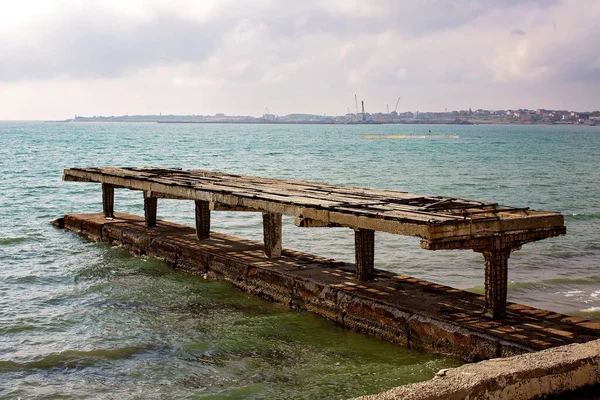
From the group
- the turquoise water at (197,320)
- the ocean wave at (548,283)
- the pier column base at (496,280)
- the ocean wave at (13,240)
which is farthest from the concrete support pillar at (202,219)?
the pier column base at (496,280)

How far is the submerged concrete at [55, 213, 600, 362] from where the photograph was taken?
9461 millimetres

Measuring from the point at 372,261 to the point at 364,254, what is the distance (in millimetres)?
292

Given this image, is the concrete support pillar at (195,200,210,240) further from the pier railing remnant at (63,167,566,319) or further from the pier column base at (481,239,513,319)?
the pier column base at (481,239,513,319)

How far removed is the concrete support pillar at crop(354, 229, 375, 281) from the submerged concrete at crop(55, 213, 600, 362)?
5.9 inches

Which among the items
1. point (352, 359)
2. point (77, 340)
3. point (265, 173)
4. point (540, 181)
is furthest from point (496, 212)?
point (265, 173)

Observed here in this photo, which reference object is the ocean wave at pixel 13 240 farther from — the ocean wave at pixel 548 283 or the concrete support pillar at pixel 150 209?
the ocean wave at pixel 548 283

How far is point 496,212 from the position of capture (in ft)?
36.1

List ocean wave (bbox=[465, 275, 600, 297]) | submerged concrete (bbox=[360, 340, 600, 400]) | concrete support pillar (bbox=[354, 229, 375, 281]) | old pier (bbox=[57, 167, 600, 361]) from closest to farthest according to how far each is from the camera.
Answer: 1. submerged concrete (bbox=[360, 340, 600, 400])
2. old pier (bbox=[57, 167, 600, 361])
3. concrete support pillar (bbox=[354, 229, 375, 281])
4. ocean wave (bbox=[465, 275, 600, 297])

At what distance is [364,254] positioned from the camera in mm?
12125

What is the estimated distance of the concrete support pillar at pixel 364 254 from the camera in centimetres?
1201

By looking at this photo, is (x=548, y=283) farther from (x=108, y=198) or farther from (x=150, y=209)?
(x=108, y=198)

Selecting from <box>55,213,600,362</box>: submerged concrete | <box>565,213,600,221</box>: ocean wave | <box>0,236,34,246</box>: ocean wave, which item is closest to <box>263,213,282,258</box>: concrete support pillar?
<box>55,213,600,362</box>: submerged concrete

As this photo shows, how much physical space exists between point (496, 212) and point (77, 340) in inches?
248

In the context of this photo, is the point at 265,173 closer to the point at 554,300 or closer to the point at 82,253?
the point at 82,253
